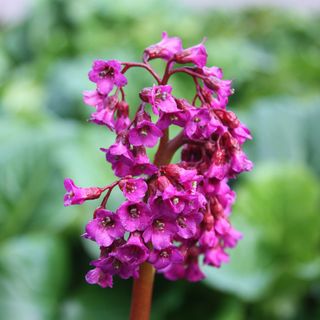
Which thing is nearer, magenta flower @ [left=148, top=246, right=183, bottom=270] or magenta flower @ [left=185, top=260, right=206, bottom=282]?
magenta flower @ [left=148, top=246, right=183, bottom=270]

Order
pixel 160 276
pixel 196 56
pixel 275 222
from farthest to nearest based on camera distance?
pixel 275 222 → pixel 160 276 → pixel 196 56

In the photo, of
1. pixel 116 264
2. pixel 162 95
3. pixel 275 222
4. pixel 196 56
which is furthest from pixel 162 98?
pixel 275 222

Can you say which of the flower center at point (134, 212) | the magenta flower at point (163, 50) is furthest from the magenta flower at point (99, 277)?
the magenta flower at point (163, 50)

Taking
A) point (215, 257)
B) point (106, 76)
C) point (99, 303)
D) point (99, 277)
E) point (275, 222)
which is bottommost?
point (99, 277)

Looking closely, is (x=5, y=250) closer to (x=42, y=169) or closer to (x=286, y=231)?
(x=42, y=169)

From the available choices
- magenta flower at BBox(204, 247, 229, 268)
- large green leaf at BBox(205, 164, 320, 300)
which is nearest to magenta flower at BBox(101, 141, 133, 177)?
magenta flower at BBox(204, 247, 229, 268)

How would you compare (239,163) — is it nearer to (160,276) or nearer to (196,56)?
(196,56)

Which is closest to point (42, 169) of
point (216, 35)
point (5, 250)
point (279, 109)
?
point (5, 250)

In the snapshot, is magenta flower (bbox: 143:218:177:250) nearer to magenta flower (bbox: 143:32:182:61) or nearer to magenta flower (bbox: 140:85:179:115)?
magenta flower (bbox: 140:85:179:115)
